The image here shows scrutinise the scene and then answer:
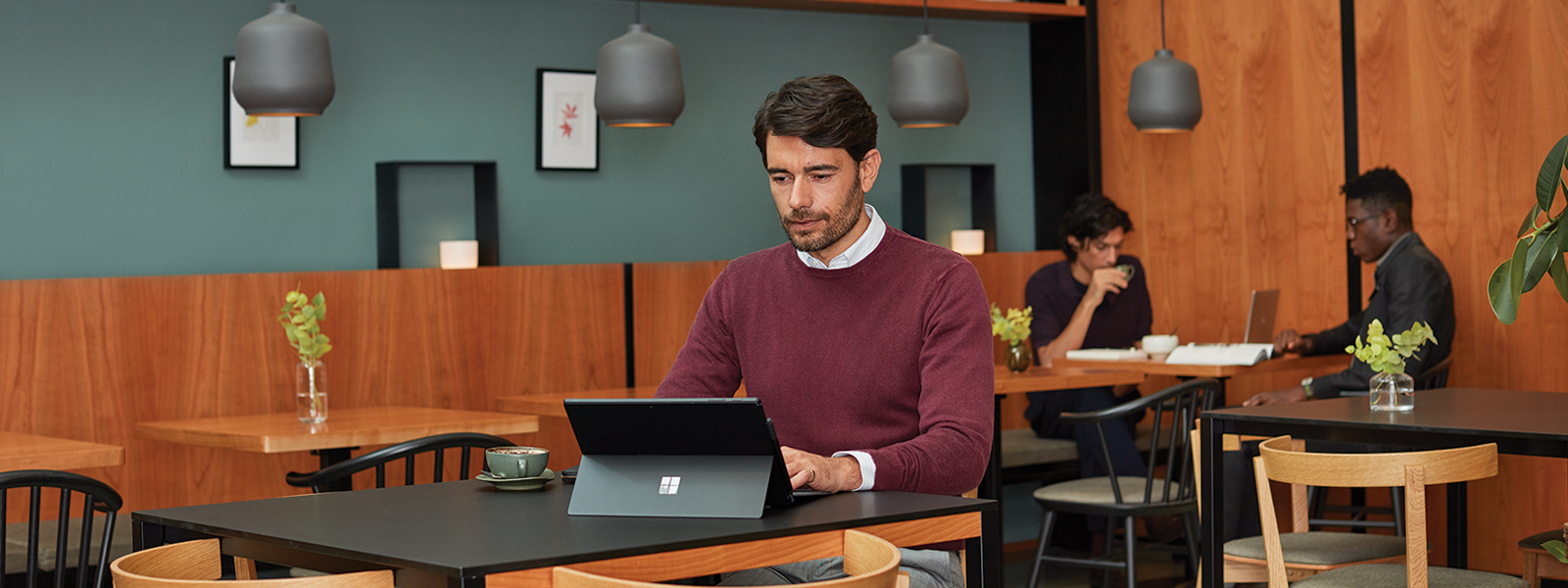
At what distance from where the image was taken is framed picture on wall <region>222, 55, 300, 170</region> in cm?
494

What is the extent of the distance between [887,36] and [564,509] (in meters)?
4.60

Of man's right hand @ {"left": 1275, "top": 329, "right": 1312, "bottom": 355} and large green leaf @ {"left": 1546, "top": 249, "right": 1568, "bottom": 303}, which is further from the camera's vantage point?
man's right hand @ {"left": 1275, "top": 329, "right": 1312, "bottom": 355}

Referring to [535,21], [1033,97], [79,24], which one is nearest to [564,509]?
[79,24]

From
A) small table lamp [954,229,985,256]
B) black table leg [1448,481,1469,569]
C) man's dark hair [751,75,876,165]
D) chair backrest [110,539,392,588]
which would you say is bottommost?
black table leg [1448,481,1469,569]

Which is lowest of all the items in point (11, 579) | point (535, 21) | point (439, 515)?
point (11, 579)

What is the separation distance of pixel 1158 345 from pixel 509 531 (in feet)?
12.5

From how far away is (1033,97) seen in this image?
21.8ft

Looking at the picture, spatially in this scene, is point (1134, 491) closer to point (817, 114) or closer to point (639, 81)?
point (639, 81)

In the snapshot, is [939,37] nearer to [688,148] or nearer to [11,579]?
[688,148]

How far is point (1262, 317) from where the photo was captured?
17.6ft

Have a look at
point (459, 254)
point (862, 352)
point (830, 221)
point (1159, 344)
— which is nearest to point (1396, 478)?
point (862, 352)

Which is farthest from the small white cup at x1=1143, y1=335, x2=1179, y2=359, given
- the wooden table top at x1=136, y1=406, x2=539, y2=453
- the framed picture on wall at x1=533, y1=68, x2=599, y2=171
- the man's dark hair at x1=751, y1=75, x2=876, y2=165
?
the man's dark hair at x1=751, y1=75, x2=876, y2=165

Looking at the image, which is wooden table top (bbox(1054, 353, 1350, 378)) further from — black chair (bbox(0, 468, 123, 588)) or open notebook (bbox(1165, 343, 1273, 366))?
black chair (bbox(0, 468, 123, 588))

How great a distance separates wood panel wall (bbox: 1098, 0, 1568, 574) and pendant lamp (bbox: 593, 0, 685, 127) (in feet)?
8.58
